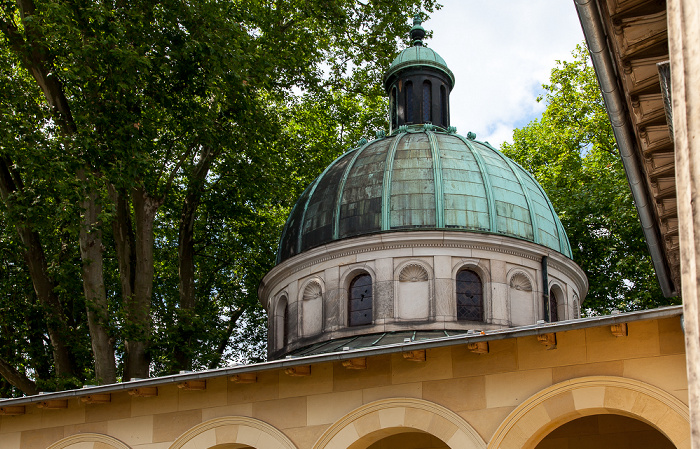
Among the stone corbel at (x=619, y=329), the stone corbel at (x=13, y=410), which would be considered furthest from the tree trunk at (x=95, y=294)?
the stone corbel at (x=619, y=329)

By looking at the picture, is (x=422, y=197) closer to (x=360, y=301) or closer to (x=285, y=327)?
(x=360, y=301)

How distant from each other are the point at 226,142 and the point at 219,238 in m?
7.30

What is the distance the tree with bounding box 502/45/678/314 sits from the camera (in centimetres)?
2875

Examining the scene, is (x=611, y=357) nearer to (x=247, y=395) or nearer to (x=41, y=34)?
(x=247, y=395)

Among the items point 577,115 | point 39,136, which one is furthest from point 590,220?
point 39,136

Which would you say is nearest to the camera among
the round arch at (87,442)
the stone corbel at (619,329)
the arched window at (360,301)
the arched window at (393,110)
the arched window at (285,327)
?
the stone corbel at (619,329)

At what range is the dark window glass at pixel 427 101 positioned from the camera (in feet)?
83.7

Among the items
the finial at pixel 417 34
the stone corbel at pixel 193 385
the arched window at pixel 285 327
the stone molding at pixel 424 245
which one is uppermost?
the finial at pixel 417 34

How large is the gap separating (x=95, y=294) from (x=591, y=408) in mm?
12190

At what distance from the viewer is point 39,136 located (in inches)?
741

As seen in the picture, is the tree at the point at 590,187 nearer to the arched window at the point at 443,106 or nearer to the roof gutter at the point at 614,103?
the arched window at the point at 443,106

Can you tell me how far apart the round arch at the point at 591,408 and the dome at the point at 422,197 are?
8.64 metres

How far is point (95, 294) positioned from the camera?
20.1m

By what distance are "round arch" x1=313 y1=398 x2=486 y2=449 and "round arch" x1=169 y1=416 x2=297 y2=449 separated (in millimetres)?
743
